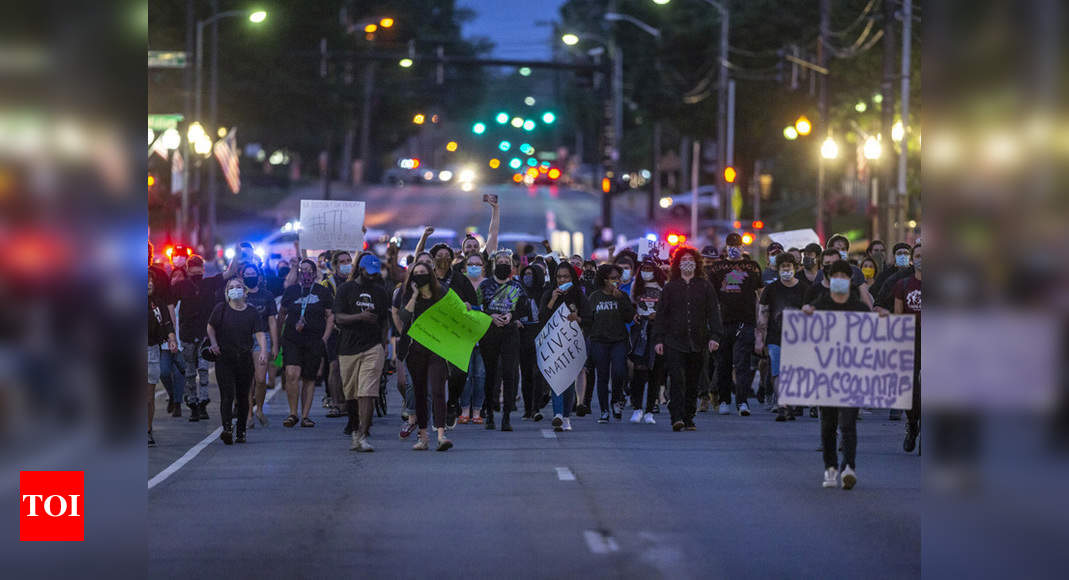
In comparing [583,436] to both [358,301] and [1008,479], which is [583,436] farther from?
[1008,479]

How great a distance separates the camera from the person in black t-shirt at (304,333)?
66.7ft

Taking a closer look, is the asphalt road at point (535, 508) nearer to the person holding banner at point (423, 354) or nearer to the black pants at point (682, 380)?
the black pants at point (682, 380)

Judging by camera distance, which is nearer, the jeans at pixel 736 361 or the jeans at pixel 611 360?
the jeans at pixel 611 360

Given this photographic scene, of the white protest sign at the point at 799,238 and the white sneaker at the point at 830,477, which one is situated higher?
the white protest sign at the point at 799,238

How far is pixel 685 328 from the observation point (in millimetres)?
19969

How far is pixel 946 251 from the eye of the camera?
785cm

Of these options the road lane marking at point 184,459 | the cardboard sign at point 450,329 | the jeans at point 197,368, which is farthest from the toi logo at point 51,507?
the jeans at point 197,368

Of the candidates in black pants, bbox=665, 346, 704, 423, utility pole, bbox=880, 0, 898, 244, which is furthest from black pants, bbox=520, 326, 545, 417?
utility pole, bbox=880, 0, 898, 244

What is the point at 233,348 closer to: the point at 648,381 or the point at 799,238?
the point at 648,381

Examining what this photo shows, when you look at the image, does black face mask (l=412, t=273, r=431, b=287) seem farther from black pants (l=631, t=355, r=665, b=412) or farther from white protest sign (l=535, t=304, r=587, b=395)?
black pants (l=631, t=355, r=665, b=412)

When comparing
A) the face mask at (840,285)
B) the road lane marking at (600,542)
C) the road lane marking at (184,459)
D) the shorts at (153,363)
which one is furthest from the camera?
the shorts at (153,363)

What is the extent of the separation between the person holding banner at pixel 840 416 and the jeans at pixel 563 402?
573 centimetres

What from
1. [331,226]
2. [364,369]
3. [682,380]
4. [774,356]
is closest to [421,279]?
[364,369]

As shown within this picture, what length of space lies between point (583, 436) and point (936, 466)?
1106 centimetres
